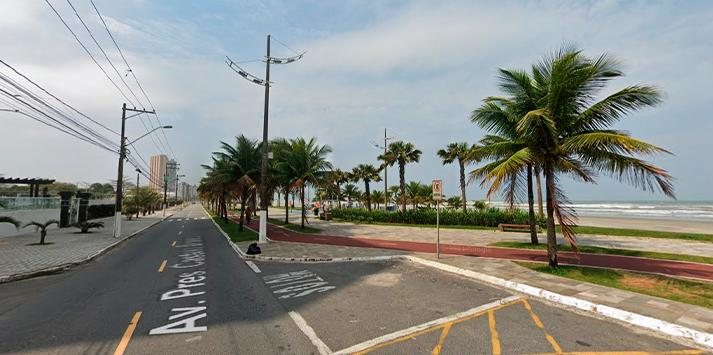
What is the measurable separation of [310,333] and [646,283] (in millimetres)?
8812

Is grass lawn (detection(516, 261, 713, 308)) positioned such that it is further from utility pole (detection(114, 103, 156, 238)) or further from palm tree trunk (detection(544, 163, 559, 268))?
utility pole (detection(114, 103, 156, 238))

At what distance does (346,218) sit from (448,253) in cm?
2670

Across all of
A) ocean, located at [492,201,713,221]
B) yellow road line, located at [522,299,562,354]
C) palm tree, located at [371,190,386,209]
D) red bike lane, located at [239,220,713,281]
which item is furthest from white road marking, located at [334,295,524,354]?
palm tree, located at [371,190,386,209]

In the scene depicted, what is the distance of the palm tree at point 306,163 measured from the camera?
27220 mm

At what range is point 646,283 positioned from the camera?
30.4 ft

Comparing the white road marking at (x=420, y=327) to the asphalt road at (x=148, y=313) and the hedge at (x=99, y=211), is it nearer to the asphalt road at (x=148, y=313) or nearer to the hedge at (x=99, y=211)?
the asphalt road at (x=148, y=313)

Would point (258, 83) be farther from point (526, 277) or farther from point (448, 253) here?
point (526, 277)

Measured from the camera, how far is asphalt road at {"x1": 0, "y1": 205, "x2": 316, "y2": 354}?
5.34 m

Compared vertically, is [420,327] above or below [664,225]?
below

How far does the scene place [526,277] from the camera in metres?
9.90

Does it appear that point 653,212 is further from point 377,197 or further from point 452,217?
point 452,217

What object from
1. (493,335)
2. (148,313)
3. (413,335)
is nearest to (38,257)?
(148,313)

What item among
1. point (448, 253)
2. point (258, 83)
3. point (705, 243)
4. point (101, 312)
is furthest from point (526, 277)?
point (258, 83)

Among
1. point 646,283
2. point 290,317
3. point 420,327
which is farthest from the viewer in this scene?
point 646,283
